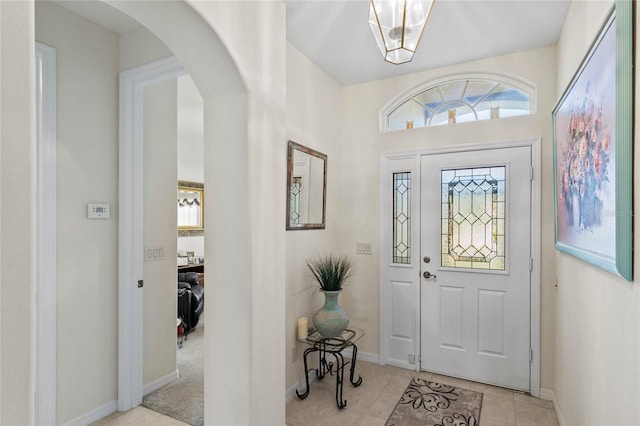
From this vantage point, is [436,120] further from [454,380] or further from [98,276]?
[98,276]

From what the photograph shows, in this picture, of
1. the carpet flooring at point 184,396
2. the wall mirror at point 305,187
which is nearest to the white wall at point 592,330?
the wall mirror at point 305,187

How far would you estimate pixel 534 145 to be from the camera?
112 inches

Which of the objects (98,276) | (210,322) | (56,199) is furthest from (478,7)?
(98,276)

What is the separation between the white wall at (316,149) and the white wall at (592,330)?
6.08ft

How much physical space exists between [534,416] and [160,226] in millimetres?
3160

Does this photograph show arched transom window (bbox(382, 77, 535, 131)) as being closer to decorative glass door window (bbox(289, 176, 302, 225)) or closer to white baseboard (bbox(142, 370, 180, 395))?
decorative glass door window (bbox(289, 176, 302, 225))

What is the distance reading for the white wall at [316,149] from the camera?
2818 millimetres

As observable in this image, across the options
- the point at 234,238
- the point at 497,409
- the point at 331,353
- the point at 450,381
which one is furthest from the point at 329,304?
the point at 497,409

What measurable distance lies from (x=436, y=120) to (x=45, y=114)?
3036 mm

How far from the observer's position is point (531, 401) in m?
2.72

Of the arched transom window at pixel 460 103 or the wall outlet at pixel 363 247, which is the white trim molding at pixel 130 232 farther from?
the arched transom window at pixel 460 103

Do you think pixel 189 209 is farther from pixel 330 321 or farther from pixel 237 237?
pixel 237 237

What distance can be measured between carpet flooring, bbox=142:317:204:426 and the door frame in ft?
5.55

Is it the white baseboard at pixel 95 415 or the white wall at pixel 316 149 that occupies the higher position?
the white wall at pixel 316 149
